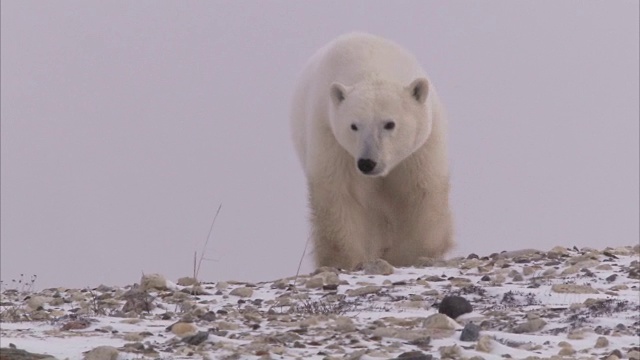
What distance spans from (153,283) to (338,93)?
2.74m

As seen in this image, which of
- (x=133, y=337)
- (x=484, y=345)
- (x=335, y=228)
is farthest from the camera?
(x=335, y=228)

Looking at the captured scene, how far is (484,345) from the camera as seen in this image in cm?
445

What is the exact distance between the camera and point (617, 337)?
468 cm

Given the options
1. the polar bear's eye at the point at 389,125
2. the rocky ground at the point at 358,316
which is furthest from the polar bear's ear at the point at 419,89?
the rocky ground at the point at 358,316

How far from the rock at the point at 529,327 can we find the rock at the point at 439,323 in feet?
0.97

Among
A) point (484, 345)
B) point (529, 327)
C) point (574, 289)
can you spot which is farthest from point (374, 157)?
point (484, 345)

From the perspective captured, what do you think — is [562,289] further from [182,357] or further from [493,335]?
[182,357]

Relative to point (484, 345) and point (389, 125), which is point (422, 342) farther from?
point (389, 125)

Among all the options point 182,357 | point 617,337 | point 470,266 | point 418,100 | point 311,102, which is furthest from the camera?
point 311,102

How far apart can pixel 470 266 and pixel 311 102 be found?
2.72m

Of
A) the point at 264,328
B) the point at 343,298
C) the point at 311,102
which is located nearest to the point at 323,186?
the point at 311,102

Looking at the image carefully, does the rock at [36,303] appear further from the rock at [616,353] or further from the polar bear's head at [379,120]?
the polar bear's head at [379,120]

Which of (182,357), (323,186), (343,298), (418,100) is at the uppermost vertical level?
(418,100)

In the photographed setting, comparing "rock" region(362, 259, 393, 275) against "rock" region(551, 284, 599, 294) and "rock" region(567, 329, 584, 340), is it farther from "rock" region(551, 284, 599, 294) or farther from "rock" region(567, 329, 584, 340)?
"rock" region(567, 329, 584, 340)
